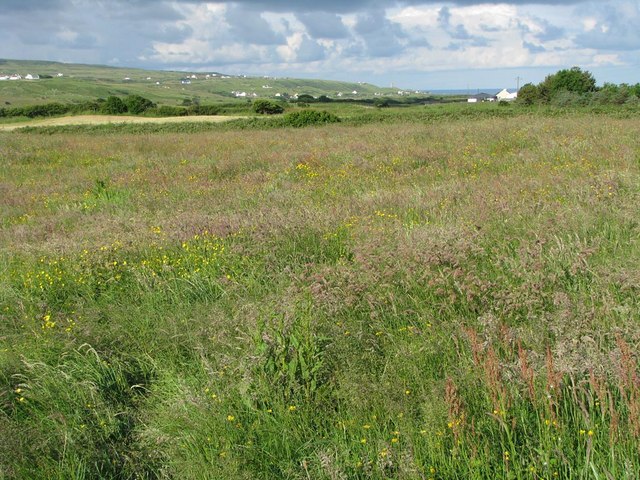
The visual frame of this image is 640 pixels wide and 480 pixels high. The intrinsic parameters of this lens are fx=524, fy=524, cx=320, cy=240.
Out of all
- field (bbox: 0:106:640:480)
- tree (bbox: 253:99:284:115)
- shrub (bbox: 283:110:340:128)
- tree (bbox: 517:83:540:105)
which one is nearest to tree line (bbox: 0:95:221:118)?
tree (bbox: 253:99:284:115)

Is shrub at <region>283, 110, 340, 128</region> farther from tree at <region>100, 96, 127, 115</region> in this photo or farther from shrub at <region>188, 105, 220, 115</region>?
tree at <region>100, 96, 127, 115</region>

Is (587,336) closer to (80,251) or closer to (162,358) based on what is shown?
(162,358)

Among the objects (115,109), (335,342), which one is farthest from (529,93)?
(335,342)

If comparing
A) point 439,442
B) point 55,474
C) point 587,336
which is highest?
point 587,336

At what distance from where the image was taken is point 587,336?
3.35 m

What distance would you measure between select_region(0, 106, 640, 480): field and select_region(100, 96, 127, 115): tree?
183 ft

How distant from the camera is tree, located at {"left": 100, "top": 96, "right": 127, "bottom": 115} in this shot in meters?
59.2

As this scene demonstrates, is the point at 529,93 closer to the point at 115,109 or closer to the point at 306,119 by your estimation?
the point at 306,119

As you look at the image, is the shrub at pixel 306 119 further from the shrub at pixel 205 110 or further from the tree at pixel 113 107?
the tree at pixel 113 107

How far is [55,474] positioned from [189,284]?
279cm

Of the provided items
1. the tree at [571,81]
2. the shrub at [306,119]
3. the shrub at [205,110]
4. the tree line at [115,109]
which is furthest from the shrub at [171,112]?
the tree at [571,81]

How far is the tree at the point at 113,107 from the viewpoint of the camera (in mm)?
59219

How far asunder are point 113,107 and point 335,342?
6264cm

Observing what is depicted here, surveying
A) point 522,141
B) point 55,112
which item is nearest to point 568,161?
point 522,141
